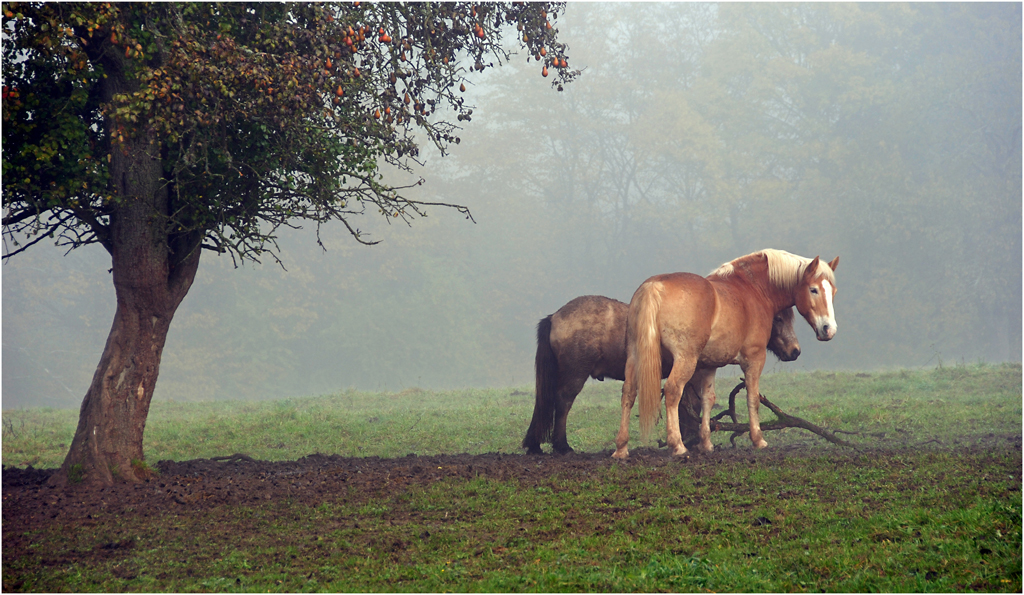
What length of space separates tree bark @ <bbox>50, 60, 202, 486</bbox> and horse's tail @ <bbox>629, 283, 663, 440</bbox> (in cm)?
509

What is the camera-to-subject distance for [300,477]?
313 inches

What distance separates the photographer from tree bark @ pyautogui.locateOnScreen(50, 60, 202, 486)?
7730mm

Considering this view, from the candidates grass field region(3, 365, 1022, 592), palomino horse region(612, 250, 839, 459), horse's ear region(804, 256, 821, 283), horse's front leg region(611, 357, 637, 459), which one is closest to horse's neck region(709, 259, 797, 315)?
palomino horse region(612, 250, 839, 459)

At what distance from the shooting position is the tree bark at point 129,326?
7730mm

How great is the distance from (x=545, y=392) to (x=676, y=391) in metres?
2.02

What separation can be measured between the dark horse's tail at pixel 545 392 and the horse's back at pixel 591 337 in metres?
0.12

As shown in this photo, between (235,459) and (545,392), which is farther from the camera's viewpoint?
(545,392)

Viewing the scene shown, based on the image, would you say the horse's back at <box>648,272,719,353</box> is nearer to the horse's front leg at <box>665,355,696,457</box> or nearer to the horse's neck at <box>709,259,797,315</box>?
the horse's front leg at <box>665,355,696,457</box>

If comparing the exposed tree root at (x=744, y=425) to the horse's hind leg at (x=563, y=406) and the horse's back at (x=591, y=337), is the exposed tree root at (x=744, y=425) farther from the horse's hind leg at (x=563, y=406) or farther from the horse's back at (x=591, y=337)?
the horse's hind leg at (x=563, y=406)

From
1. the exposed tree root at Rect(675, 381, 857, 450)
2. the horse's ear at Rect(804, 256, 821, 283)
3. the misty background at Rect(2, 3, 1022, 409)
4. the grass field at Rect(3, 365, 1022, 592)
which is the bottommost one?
the grass field at Rect(3, 365, 1022, 592)

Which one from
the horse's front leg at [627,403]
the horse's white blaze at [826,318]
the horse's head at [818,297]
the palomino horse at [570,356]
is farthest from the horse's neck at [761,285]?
the horse's front leg at [627,403]

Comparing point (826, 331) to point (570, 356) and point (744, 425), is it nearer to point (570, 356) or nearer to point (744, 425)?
point (744, 425)

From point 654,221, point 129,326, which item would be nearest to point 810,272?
point 129,326

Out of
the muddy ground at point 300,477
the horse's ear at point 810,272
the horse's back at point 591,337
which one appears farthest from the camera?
the horse's back at point 591,337
